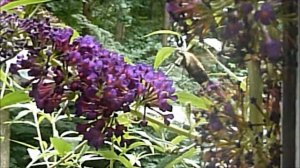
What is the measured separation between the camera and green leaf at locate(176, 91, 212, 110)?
24.8 inches

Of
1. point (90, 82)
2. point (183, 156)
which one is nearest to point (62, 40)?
point (90, 82)

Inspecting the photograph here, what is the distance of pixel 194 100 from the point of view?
69 centimetres

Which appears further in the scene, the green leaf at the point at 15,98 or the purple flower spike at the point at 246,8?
the green leaf at the point at 15,98

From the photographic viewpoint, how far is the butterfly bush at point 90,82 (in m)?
0.67

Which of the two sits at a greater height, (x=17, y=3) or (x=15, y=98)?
(x=17, y=3)

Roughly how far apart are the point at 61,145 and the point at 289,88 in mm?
337

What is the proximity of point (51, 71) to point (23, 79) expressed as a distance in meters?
0.15

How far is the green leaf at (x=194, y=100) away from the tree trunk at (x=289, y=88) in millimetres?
105

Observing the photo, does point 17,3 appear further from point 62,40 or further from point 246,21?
point 246,21

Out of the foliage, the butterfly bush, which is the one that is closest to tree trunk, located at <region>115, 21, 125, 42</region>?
the foliage

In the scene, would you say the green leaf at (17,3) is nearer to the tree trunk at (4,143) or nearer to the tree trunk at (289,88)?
the tree trunk at (4,143)

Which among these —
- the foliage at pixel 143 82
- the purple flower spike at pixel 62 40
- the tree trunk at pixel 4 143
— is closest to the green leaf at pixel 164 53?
the foliage at pixel 143 82

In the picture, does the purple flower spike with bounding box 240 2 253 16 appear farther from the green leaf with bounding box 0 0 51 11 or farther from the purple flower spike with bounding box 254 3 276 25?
the green leaf with bounding box 0 0 51 11

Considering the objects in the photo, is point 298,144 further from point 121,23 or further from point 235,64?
point 121,23
